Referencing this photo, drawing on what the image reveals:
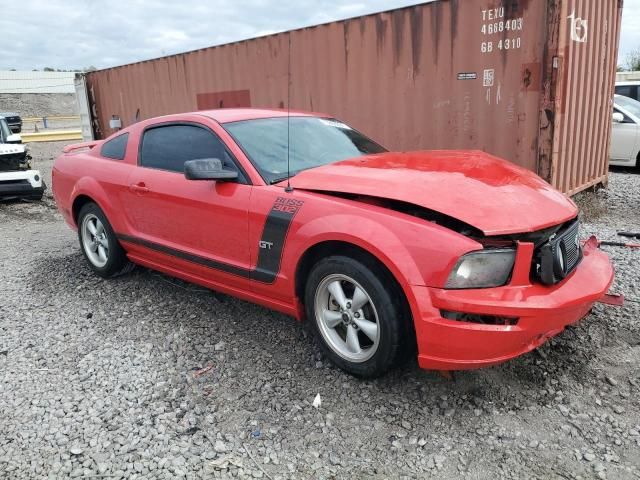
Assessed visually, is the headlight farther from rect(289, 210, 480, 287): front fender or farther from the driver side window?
the driver side window

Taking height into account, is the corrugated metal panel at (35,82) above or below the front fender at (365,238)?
above

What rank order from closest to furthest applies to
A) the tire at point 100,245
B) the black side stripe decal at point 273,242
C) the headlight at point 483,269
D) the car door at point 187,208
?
the headlight at point 483,269, the black side stripe decal at point 273,242, the car door at point 187,208, the tire at point 100,245

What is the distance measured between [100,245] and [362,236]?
2947 mm

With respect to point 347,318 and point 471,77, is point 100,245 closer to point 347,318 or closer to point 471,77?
point 347,318

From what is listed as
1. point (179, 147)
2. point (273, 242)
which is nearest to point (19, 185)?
point (179, 147)

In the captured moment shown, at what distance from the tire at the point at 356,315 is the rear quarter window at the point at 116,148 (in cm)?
233

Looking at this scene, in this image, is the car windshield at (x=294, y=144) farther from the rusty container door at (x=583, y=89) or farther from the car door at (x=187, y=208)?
the rusty container door at (x=583, y=89)

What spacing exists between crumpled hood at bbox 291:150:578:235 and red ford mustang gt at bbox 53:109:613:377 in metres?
0.01

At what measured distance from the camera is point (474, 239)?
8.59ft

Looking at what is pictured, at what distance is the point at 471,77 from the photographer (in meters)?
6.25

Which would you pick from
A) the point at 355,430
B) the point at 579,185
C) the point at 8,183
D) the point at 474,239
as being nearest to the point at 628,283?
the point at 474,239

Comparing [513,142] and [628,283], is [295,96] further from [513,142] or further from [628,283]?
[628,283]

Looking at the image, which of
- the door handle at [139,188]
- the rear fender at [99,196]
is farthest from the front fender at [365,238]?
the rear fender at [99,196]

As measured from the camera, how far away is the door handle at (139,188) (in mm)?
4035
